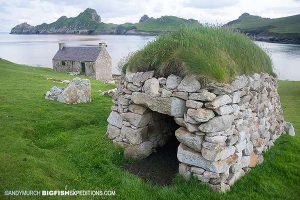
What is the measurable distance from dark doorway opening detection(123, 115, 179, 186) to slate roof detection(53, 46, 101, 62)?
40499 mm

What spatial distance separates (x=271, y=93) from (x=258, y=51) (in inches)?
65.3

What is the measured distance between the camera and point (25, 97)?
691 inches

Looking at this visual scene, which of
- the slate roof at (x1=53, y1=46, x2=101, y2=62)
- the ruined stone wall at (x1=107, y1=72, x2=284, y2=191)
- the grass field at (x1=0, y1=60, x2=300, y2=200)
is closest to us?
the grass field at (x1=0, y1=60, x2=300, y2=200)

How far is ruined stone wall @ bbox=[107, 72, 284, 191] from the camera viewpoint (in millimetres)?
7914

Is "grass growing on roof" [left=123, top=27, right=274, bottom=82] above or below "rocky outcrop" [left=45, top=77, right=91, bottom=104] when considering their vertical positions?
above

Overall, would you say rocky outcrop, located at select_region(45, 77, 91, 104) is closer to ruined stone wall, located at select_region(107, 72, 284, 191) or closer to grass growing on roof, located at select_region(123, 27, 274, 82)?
ruined stone wall, located at select_region(107, 72, 284, 191)

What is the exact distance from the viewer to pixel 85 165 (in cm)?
904

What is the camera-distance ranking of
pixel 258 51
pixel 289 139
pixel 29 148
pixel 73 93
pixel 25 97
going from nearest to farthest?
pixel 29 148 < pixel 258 51 < pixel 289 139 < pixel 73 93 < pixel 25 97

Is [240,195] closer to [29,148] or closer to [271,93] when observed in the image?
[271,93]

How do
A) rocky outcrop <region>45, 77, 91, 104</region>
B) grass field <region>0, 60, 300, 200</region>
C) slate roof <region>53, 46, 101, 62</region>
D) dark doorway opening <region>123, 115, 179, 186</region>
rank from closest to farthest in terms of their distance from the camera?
grass field <region>0, 60, 300, 200</region> → dark doorway opening <region>123, 115, 179, 186</region> → rocky outcrop <region>45, 77, 91, 104</region> → slate roof <region>53, 46, 101, 62</region>

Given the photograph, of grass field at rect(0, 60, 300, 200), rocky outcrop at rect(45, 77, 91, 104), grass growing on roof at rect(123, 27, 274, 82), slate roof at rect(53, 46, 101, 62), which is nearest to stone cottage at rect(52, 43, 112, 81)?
slate roof at rect(53, 46, 101, 62)

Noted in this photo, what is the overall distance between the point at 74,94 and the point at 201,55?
960cm

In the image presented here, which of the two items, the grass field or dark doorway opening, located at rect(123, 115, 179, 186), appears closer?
the grass field

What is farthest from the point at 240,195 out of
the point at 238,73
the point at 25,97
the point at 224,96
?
the point at 25,97
